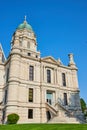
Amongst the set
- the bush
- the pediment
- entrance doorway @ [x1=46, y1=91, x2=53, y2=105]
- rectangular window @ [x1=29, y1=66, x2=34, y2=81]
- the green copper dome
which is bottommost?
the bush

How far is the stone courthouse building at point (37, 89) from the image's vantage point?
29391 millimetres

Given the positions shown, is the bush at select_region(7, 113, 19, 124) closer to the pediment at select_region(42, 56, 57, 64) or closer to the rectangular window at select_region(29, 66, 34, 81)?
the rectangular window at select_region(29, 66, 34, 81)

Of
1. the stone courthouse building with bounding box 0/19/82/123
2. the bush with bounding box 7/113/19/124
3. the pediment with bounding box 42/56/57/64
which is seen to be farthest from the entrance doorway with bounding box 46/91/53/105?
the bush with bounding box 7/113/19/124

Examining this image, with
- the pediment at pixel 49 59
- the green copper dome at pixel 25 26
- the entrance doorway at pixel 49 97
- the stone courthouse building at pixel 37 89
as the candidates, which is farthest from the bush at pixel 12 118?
the green copper dome at pixel 25 26

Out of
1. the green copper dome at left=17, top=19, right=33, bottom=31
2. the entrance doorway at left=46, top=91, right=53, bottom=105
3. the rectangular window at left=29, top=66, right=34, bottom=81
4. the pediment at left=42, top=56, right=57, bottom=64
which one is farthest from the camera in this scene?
the green copper dome at left=17, top=19, right=33, bottom=31

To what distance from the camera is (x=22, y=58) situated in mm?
33875

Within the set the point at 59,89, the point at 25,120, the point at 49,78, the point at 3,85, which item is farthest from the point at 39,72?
the point at 25,120

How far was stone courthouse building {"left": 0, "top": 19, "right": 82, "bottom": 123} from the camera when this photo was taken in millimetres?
29391

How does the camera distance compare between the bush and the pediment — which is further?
the pediment

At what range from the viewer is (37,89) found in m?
32.8

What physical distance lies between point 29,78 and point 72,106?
11824 mm

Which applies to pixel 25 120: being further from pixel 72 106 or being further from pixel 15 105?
pixel 72 106

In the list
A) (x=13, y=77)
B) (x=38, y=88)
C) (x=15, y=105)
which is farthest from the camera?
(x=38, y=88)

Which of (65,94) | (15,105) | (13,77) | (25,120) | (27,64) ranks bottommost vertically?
(25,120)
